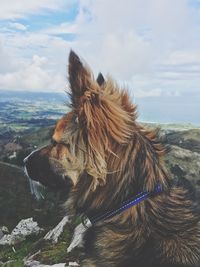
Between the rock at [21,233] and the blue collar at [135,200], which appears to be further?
the rock at [21,233]

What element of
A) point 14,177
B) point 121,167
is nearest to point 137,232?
point 121,167

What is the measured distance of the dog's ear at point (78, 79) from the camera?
21.7 ft

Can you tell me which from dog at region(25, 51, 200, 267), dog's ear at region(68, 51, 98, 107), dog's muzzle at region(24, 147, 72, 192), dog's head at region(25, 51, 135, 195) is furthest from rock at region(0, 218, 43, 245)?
dog's ear at region(68, 51, 98, 107)

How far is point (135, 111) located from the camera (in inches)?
277

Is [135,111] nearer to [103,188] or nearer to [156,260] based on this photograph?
[103,188]

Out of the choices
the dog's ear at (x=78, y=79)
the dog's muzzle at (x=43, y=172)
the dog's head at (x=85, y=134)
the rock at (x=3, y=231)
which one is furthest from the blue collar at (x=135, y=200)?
the rock at (x=3, y=231)

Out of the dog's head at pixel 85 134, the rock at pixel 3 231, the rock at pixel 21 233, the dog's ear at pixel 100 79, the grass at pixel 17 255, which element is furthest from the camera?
the rock at pixel 3 231

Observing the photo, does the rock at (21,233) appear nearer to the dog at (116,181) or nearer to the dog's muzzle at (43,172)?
the dog's muzzle at (43,172)

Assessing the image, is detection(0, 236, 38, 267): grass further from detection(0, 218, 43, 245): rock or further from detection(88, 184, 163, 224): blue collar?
detection(88, 184, 163, 224): blue collar

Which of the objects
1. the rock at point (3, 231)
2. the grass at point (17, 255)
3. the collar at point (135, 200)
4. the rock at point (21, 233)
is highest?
the collar at point (135, 200)

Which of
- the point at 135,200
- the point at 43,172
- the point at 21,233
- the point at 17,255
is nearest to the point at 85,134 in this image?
the point at 43,172

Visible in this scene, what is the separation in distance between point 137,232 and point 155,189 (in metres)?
0.56

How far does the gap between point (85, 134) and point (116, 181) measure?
0.75 m

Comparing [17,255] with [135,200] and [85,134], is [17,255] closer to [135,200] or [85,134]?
[85,134]
